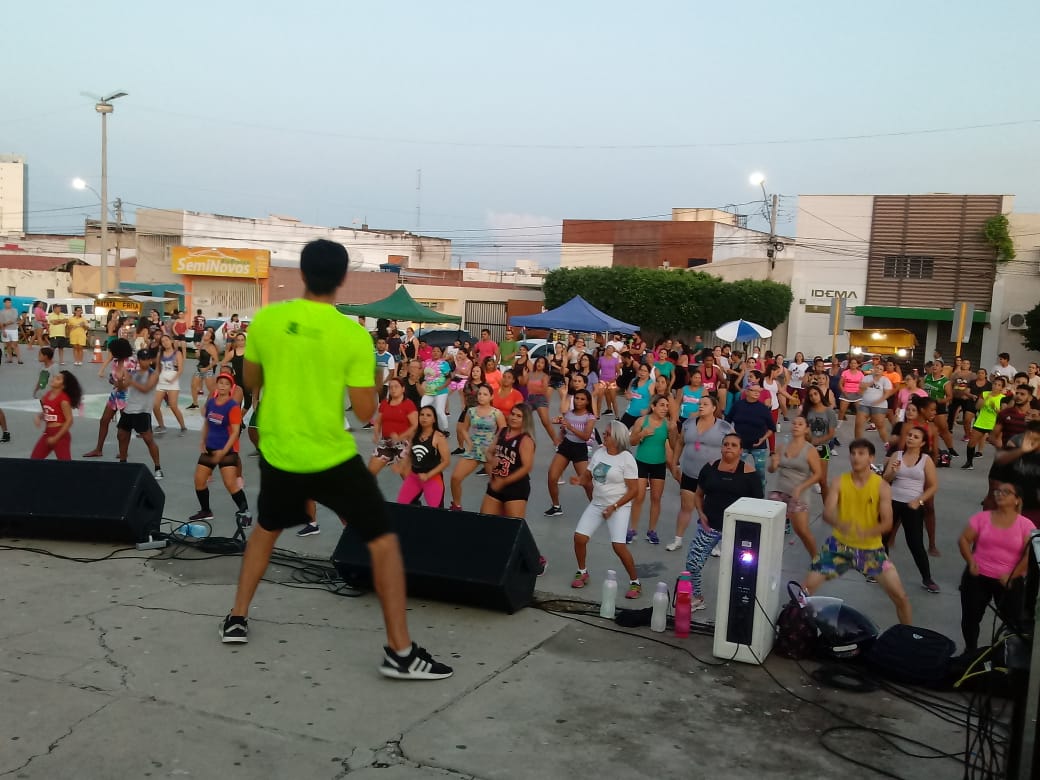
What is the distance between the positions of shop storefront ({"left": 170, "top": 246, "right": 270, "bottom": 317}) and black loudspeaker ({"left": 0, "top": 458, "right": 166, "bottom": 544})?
3783cm

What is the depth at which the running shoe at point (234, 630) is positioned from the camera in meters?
5.39

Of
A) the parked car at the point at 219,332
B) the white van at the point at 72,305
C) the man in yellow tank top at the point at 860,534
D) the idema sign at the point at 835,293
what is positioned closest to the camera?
the man in yellow tank top at the point at 860,534

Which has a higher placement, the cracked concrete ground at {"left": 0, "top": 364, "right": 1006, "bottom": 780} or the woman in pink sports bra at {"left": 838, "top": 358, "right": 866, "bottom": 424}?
the woman in pink sports bra at {"left": 838, "top": 358, "right": 866, "bottom": 424}

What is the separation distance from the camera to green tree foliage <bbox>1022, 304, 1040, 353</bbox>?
35875mm

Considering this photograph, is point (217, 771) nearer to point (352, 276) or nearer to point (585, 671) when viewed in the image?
point (585, 671)

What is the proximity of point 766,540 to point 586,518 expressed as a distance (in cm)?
193

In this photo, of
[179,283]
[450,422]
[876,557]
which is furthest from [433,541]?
[179,283]

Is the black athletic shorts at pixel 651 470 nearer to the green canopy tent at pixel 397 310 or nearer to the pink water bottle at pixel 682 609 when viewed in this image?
the pink water bottle at pixel 682 609

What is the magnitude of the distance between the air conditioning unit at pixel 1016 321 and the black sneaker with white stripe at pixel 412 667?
38.8 metres

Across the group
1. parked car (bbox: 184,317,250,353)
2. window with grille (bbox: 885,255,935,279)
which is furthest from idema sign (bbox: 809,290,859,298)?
parked car (bbox: 184,317,250,353)

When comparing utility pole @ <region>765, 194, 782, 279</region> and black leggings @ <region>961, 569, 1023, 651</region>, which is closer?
black leggings @ <region>961, 569, 1023, 651</region>

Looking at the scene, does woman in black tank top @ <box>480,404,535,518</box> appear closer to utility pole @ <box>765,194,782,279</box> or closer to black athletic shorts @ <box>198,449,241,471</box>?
black athletic shorts @ <box>198,449,241,471</box>

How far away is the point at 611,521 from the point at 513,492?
970 mm

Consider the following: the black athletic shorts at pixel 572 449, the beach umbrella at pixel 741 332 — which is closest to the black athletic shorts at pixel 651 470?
the black athletic shorts at pixel 572 449
